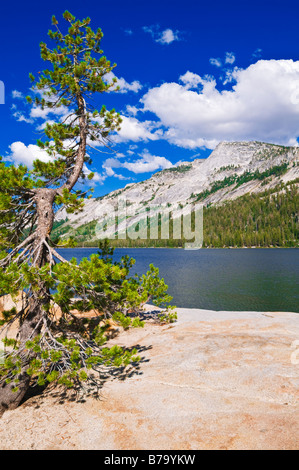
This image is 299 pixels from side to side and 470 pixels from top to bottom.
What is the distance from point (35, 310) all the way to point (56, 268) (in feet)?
7.42

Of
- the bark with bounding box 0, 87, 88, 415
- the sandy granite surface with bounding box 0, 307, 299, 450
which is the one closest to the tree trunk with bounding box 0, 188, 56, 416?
the bark with bounding box 0, 87, 88, 415

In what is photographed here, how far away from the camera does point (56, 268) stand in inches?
271

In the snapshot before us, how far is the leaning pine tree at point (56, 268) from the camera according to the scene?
22.9 feet

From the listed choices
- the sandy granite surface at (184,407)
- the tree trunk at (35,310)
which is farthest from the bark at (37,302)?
the sandy granite surface at (184,407)

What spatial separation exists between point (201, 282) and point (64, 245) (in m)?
43.7

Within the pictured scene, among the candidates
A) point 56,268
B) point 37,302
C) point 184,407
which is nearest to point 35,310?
point 37,302

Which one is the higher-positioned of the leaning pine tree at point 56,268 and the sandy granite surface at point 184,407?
the leaning pine tree at point 56,268

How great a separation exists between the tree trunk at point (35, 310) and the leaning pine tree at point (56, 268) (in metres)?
0.03

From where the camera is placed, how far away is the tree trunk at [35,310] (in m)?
7.59

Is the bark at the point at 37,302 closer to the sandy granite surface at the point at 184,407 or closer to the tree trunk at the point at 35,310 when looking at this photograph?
the tree trunk at the point at 35,310

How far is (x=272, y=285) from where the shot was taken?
4588 centimetres

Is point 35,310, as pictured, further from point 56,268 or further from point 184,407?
point 184,407

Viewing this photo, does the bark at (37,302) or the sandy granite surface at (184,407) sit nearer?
the sandy granite surface at (184,407)

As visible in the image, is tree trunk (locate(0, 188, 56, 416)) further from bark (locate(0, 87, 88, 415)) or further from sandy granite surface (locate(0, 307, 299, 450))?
sandy granite surface (locate(0, 307, 299, 450))
